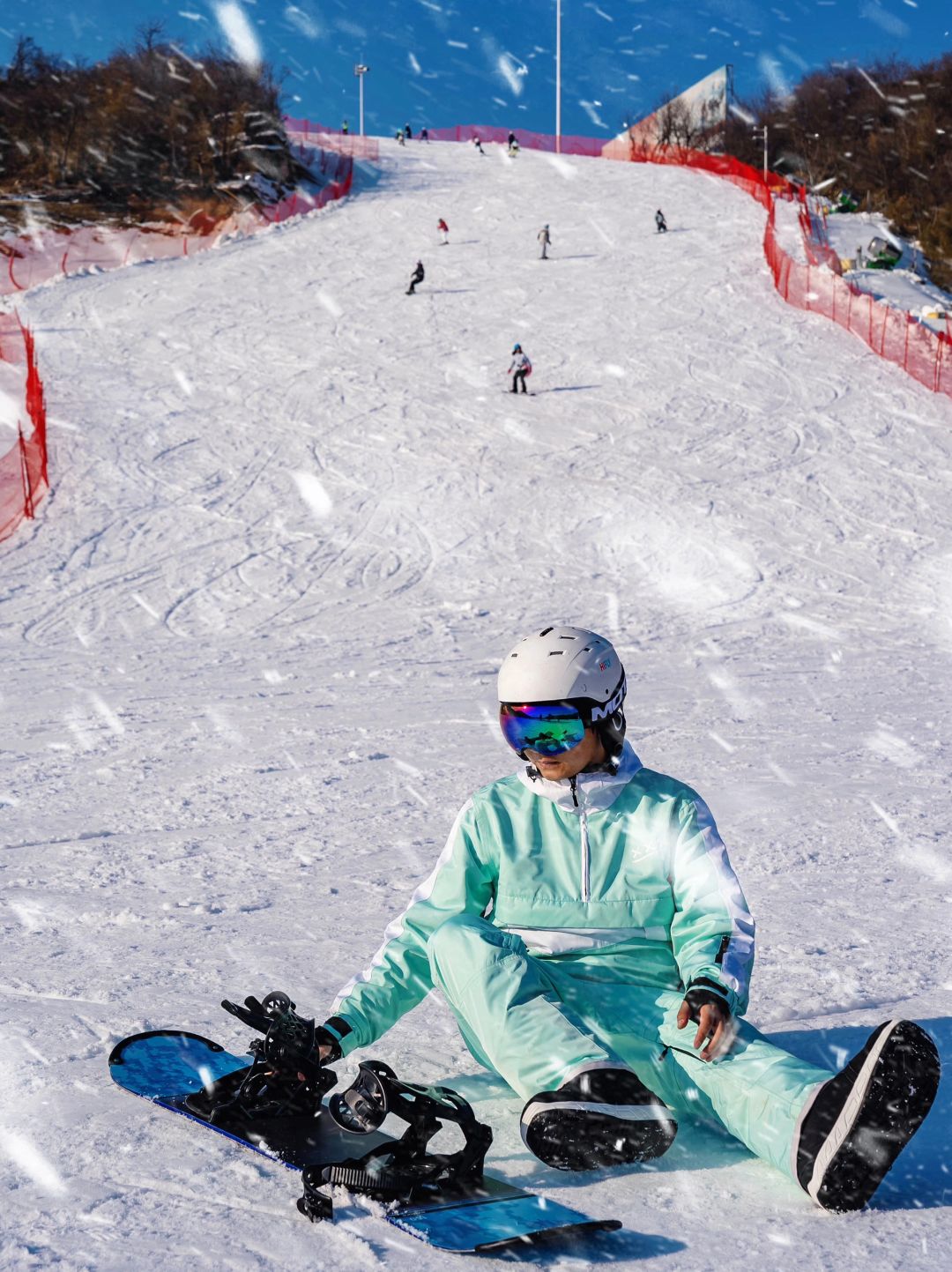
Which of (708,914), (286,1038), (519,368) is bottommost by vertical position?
(286,1038)

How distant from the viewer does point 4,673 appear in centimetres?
962

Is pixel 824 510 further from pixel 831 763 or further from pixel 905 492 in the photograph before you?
pixel 831 763

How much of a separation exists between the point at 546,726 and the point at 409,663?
7.16 m

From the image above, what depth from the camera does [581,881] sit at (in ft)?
9.50

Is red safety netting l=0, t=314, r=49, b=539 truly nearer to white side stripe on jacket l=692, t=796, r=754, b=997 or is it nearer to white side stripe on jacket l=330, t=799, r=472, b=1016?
white side stripe on jacket l=330, t=799, r=472, b=1016

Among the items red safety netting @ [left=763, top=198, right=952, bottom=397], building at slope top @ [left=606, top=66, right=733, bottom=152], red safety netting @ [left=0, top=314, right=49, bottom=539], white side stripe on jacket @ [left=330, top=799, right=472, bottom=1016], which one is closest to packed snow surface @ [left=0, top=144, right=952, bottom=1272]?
red safety netting @ [left=0, top=314, right=49, bottom=539]

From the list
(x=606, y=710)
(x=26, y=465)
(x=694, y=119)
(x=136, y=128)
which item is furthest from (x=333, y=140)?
(x=606, y=710)

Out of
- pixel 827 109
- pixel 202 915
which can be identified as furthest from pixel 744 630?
pixel 827 109

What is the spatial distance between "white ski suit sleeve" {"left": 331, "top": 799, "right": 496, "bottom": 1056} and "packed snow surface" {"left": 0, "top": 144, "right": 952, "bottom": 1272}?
1.09ft

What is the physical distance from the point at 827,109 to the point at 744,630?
6678 centimetres

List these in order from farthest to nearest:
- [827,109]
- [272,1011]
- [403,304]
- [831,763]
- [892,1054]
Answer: [827,109] < [403,304] < [831,763] < [272,1011] < [892,1054]

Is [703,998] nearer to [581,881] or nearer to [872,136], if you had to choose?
[581,881]

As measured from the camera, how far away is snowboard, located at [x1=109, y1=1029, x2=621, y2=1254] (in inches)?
89.7

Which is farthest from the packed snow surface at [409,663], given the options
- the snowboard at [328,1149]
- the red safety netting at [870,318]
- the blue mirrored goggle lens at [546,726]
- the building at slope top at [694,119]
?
the building at slope top at [694,119]
